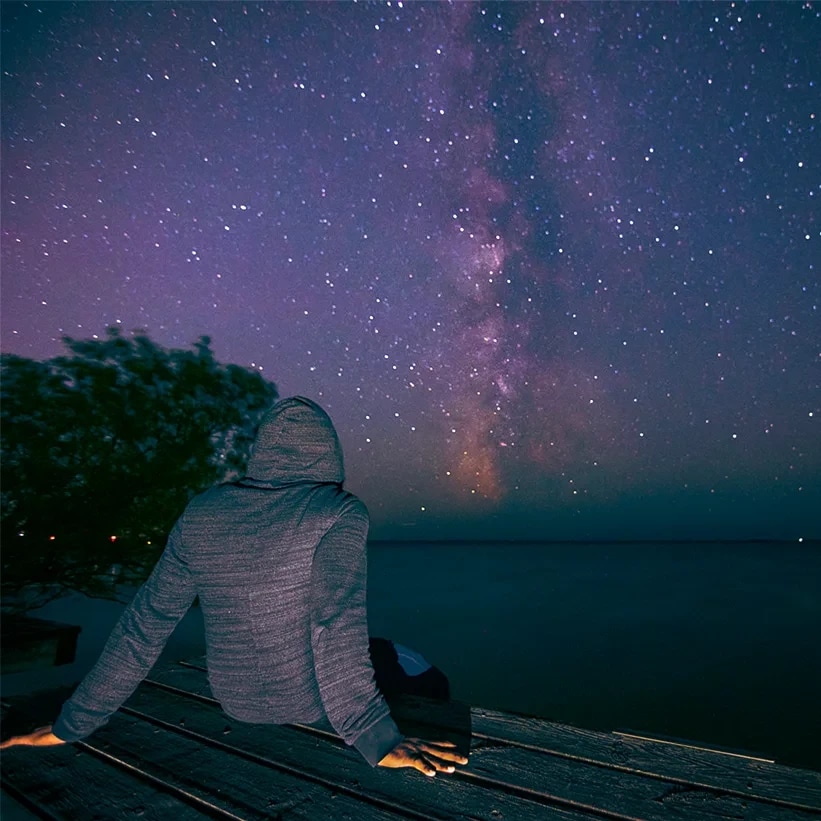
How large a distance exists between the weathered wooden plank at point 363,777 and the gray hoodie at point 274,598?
20cm

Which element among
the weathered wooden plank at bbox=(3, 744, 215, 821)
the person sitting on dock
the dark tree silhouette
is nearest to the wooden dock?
the weathered wooden plank at bbox=(3, 744, 215, 821)

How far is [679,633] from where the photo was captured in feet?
84.6

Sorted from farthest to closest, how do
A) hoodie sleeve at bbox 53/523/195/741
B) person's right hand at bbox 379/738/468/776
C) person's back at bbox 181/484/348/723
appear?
hoodie sleeve at bbox 53/523/195/741 < person's back at bbox 181/484/348/723 < person's right hand at bbox 379/738/468/776

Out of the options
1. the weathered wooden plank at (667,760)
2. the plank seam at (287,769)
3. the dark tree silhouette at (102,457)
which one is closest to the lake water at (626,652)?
the weathered wooden plank at (667,760)

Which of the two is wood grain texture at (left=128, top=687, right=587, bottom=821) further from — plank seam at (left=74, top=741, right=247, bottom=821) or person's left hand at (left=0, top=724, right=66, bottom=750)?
person's left hand at (left=0, top=724, right=66, bottom=750)

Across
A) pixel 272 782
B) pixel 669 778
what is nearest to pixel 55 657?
pixel 272 782

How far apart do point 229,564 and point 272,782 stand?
89 cm

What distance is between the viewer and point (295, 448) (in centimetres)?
206

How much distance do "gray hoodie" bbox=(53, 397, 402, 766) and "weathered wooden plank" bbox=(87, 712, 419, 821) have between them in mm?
205

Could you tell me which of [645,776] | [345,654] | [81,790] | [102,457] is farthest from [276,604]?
[102,457]

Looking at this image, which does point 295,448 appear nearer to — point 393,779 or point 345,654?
point 345,654

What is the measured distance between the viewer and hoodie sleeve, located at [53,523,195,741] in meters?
1.95

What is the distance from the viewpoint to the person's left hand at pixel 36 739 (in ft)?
6.61

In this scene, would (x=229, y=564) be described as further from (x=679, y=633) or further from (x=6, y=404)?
(x=679, y=633)
